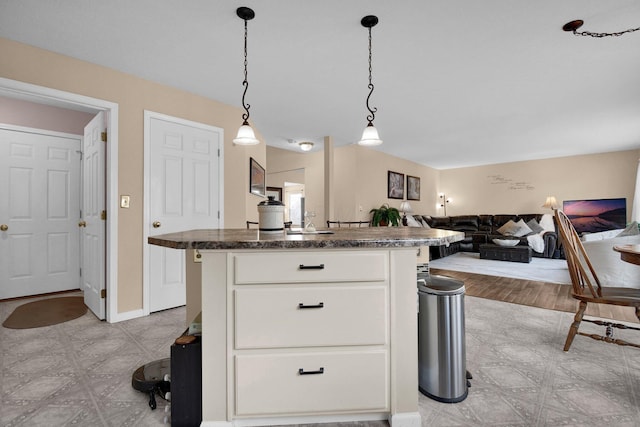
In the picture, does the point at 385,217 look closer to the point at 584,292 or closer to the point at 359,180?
the point at 359,180

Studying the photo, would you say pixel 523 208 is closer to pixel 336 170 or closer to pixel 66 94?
pixel 336 170

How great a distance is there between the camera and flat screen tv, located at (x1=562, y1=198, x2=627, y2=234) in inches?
264

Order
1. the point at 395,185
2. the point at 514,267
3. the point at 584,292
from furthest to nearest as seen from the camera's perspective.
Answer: the point at 395,185 → the point at 514,267 → the point at 584,292

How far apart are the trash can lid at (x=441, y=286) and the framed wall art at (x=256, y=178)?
114 inches

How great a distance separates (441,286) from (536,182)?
7.75 m

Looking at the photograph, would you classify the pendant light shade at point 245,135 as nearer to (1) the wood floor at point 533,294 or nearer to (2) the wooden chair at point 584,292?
(2) the wooden chair at point 584,292

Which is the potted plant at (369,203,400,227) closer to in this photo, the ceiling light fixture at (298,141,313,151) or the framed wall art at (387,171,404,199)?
the framed wall art at (387,171,404,199)

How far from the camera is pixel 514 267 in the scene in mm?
5410

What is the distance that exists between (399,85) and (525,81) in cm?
130

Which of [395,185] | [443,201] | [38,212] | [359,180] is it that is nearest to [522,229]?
[443,201]

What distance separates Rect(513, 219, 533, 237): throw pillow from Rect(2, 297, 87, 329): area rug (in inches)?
301

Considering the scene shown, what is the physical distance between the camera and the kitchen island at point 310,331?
1303 millimetres

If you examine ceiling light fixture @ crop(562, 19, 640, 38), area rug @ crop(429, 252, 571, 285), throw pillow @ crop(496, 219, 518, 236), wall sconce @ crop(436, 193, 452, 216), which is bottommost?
area rug @ crop(429, 252, 571, 285)

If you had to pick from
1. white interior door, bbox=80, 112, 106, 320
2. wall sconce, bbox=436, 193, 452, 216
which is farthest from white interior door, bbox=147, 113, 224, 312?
wall sconce, bbox=436, 193, 452, 216
